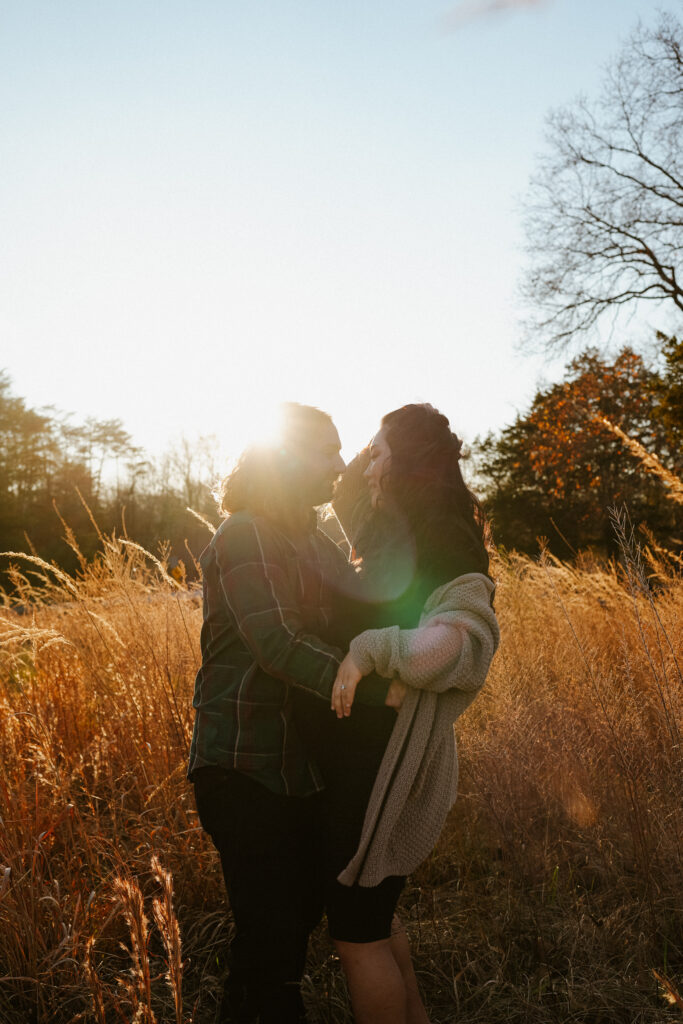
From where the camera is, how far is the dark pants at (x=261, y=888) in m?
1.60

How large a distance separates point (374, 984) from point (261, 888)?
31 centimetres

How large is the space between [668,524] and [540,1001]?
18.1 metres

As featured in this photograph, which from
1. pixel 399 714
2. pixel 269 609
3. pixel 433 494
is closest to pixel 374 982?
pixel 399 714

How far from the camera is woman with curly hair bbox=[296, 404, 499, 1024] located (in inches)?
59.9

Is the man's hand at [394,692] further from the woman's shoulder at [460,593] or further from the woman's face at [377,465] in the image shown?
the woman's face at [377,465]

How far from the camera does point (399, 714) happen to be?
5.27ft

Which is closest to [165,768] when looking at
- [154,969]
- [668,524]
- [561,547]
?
[154,969]

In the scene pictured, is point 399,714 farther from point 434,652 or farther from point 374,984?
point 374,984

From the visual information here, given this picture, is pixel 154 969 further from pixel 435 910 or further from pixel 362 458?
pixel 362 458

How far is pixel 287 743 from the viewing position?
5.42ft

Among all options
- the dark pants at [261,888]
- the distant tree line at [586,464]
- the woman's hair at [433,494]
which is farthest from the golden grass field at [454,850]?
the distant tree line at [586,464]

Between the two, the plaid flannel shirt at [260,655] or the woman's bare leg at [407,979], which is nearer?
the plaid flannel shirt at [260,655]

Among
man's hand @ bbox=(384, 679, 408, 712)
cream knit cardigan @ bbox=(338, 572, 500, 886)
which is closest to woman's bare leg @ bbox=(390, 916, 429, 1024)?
cream knit cardigan @ bbox=(338, 572, 500, 886)

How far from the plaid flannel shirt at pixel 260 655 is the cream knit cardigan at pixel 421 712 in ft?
0.32
